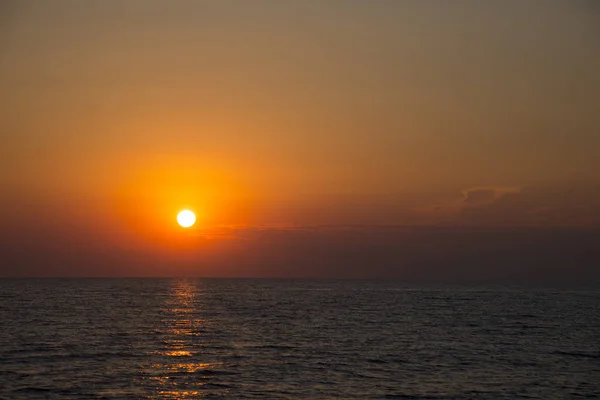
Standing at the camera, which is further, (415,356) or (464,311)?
(464,311)

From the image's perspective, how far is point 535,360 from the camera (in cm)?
5406

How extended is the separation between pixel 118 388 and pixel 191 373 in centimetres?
639

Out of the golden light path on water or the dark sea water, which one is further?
the dark sea water

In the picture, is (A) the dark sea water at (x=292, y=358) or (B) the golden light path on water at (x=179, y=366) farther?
(A) the dark sea water at (x=292, y=358)

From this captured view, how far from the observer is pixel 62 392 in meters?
38.9

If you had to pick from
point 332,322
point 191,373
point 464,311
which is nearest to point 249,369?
point 191,373

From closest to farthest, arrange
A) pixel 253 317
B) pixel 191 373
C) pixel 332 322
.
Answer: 1. pixel 191 373
2. pixel 332 322
3. pixel 253 317

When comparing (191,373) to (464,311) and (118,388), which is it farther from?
(464,311)

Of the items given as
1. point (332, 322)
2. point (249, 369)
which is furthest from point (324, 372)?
point (332, 322)

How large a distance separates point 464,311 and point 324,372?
70568 millimetres

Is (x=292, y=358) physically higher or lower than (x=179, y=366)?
lower

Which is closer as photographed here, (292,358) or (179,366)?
(179,366)

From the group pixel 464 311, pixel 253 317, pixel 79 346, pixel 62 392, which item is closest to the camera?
pixel 62 392

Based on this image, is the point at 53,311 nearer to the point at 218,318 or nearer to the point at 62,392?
the point at 218,318
